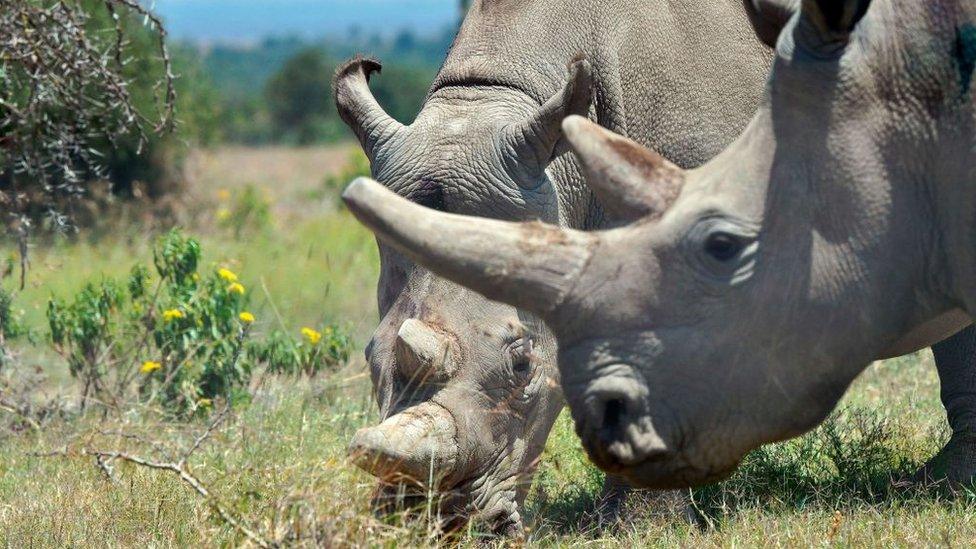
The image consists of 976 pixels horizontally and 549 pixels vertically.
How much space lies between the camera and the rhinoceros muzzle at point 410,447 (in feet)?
15.5

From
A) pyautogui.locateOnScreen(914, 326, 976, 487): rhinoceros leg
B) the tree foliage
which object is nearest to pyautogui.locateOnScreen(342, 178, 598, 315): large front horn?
pyautogui.locateOnScreen(914, 326, 976, 487): rhinoceros leg

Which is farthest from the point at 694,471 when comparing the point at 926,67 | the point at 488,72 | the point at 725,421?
the point at 488,72

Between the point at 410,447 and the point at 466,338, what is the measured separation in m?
0.49

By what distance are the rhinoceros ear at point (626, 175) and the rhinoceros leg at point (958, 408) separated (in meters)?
2.36

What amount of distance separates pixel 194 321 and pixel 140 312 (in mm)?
415

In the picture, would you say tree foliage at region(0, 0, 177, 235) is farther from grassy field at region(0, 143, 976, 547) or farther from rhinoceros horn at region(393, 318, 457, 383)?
rhinoceros horn at region(393, 318, 457, 383)

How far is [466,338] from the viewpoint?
509cm

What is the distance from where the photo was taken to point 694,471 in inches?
157

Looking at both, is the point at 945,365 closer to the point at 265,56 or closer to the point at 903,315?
the point at 903,315

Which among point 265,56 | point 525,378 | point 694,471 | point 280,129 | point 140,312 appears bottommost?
point 265,56

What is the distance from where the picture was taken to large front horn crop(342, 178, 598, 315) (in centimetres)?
381

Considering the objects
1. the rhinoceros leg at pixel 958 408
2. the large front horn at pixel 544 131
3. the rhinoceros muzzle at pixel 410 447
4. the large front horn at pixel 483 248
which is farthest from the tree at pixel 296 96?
the large front horn at pixel 483 248

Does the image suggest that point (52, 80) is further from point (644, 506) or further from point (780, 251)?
point (780, 251)

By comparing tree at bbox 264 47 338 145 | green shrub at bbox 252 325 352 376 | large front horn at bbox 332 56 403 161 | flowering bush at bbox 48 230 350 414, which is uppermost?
large front horn at bbox 332 56 403 161
